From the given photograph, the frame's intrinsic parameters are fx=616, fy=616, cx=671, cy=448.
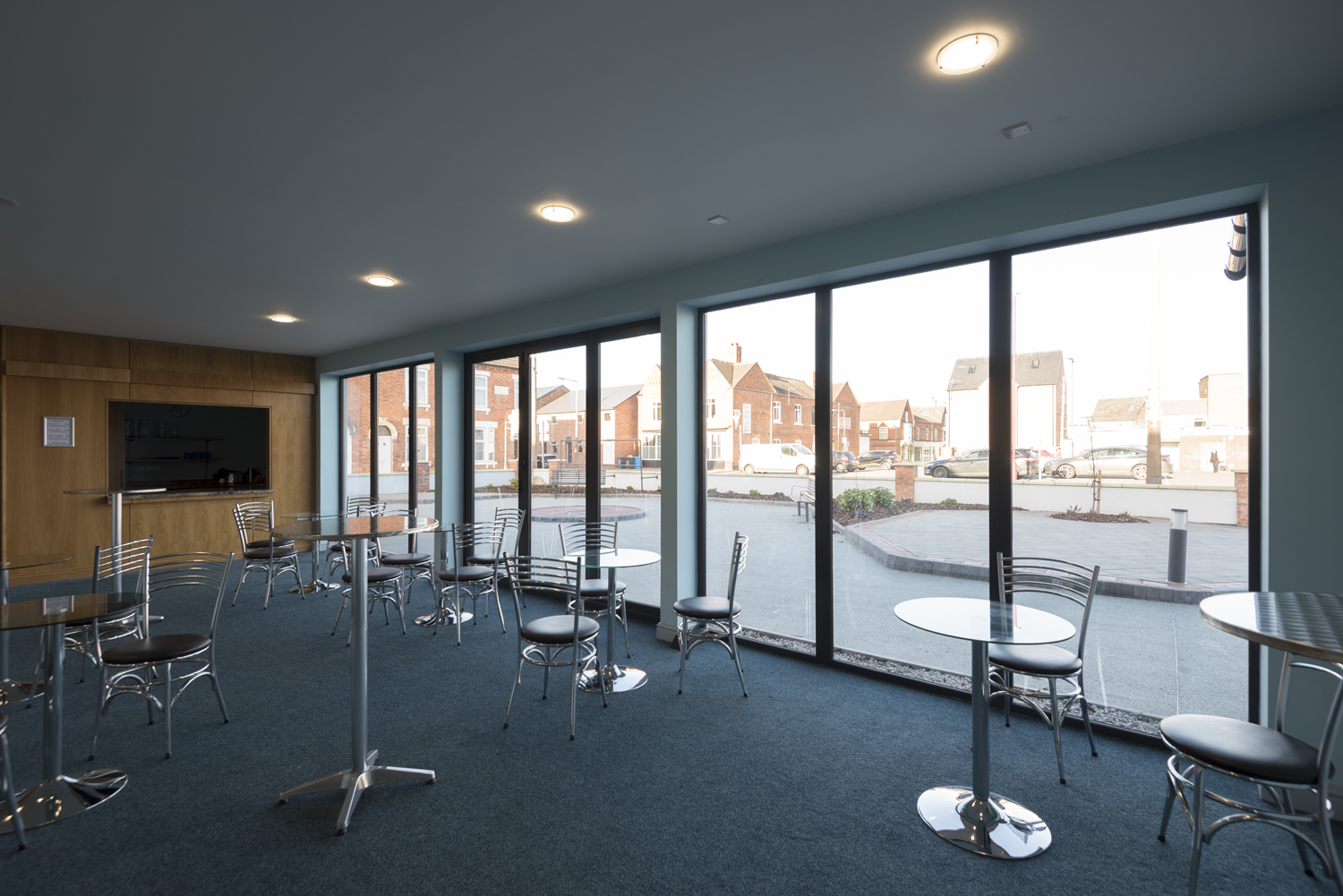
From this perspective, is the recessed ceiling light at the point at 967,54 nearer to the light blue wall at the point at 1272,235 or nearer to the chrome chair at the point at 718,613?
the light blue wall at the point at 1272,235

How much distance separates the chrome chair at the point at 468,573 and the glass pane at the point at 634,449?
42.3 inches

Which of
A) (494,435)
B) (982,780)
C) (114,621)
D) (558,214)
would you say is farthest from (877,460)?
(114,621)

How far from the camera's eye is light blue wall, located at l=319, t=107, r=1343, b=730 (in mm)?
2557

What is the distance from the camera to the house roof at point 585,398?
5672mm

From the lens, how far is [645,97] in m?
2.51

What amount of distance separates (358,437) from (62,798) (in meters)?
6.79

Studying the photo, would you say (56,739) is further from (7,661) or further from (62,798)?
(7,661)

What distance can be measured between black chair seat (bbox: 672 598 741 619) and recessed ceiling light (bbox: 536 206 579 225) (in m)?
2.53

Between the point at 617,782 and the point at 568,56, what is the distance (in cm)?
300

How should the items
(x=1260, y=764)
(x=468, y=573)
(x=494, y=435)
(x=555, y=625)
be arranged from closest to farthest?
(x=1260, y=764)
(x=555, y=625)
(x=468, y=573)
(x=494, y=435)

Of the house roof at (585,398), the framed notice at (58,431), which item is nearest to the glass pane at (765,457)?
the house roof at (585,398)

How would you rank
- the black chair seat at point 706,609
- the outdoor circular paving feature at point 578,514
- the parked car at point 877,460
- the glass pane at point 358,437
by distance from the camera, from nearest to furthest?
1. the black chair seat at point 706,609
2. the parked car at point 877,460
3. the outdoor circular paving feature at point 578,514
4. the glass pane at point 358,437

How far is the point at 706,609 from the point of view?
151 inches

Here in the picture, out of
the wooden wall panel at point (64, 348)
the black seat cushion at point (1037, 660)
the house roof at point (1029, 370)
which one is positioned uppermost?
the wooden wall panel at point (64, 348)
